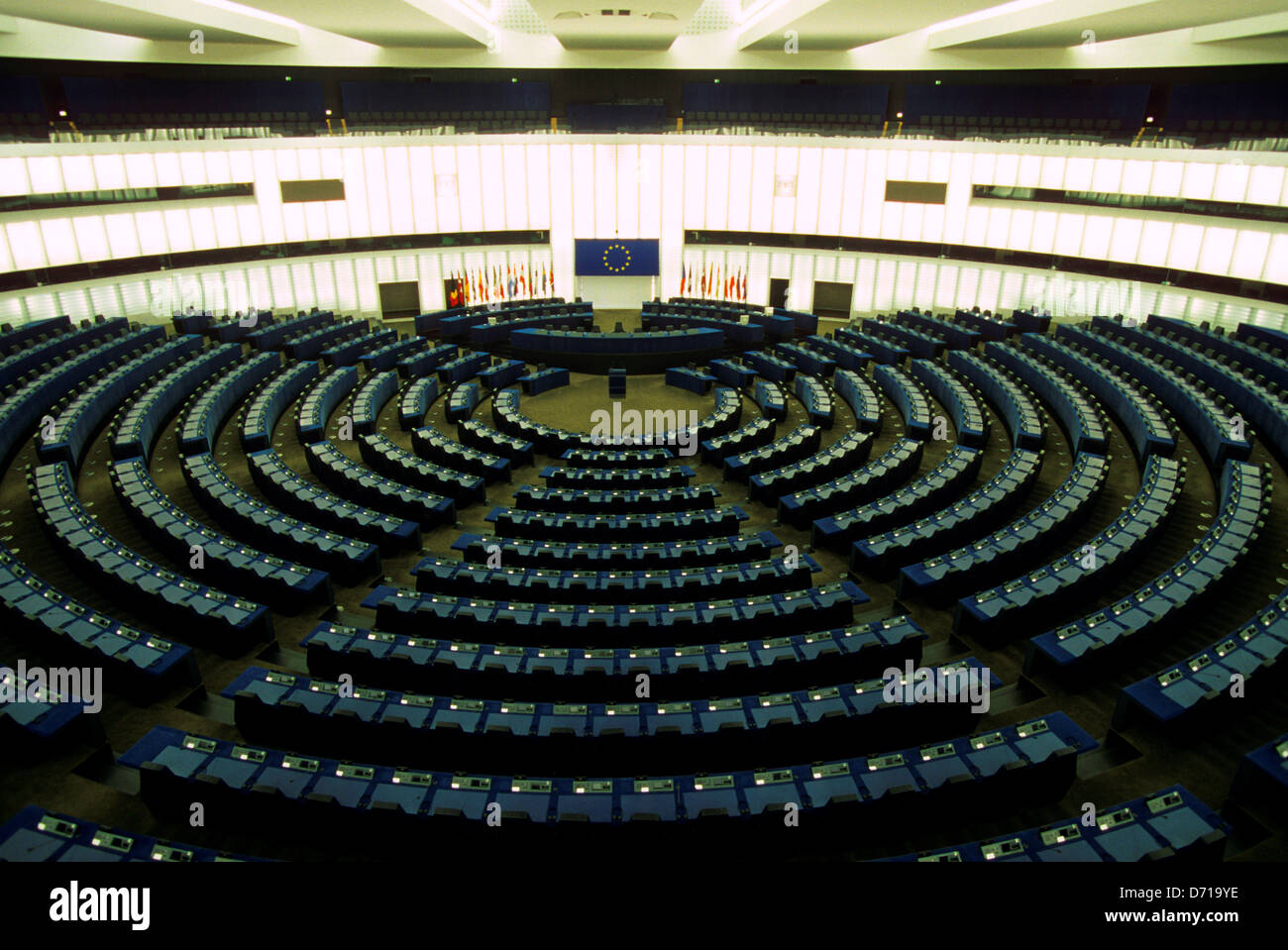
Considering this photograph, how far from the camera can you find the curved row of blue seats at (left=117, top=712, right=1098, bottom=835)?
30.3 ft

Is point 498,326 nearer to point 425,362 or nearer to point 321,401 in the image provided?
point 425,362

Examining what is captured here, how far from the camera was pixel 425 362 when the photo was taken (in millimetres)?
29250

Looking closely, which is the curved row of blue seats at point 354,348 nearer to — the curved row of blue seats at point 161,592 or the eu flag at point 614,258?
the eu flag at point 614,258

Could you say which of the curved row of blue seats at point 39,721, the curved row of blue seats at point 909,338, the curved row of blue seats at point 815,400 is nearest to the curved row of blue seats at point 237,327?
the curved row of blue seats at point 815,400

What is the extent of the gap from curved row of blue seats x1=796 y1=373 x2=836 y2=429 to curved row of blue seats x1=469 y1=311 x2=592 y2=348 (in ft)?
36.6

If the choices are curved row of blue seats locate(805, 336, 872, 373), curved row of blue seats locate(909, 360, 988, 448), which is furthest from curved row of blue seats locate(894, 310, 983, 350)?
curved row of blue seats locate(805, 336, 872, 373)

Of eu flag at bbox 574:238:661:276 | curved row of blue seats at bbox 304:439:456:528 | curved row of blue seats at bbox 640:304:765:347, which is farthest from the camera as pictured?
eu flag at bbox 574:238:661:276

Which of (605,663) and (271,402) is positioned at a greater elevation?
(271,402)

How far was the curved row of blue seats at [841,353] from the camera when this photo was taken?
2909 cm

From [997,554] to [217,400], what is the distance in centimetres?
2230

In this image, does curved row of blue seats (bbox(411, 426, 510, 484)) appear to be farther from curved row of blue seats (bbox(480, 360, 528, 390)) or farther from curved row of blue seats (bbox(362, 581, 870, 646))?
curved row of blue seats (bbox(362, 581, 870, 646))

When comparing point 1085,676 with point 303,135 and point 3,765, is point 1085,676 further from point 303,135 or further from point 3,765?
point 303,135

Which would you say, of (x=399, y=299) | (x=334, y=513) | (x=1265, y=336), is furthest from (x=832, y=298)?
(x=334, y=513)

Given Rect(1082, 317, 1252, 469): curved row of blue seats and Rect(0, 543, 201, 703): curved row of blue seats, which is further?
Rect(1082, 317, 1252, 469): curved row of blue seats
